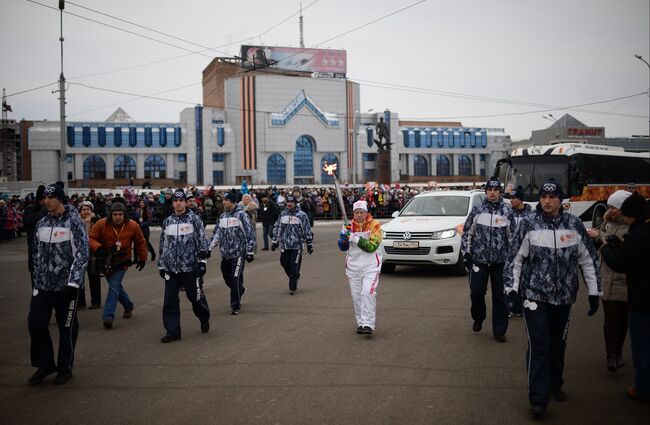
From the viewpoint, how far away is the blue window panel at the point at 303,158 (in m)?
70.6

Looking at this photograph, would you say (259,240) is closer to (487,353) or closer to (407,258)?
(407,258)

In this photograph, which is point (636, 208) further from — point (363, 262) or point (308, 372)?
point (363, 262)

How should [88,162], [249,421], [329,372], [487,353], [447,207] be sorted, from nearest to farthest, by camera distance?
[249,421] < [329,372] < [487,353] < [447,207] < [88,162]

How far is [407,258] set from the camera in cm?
1267

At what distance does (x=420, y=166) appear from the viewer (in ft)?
257

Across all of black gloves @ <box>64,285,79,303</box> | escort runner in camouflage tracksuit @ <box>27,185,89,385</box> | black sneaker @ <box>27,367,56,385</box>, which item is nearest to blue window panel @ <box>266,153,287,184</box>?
escort runner in camouflage tracksuit @ <box>27,185,89,385</box>

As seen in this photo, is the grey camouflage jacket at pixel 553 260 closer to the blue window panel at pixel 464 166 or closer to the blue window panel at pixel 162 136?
the blue window panel at pixel 162 136

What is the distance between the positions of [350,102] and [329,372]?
227ft

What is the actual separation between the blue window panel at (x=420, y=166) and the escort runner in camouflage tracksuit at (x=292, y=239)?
67.3m

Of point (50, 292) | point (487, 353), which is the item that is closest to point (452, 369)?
point (487, 353)

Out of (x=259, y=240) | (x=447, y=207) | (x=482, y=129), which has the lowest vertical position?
(x=259, y=240)

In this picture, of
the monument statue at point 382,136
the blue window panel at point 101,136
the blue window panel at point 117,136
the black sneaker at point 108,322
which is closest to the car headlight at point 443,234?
the black sneaker at point 108,322

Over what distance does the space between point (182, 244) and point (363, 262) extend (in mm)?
2326

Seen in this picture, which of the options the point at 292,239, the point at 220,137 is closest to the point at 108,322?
the point at 292,239
